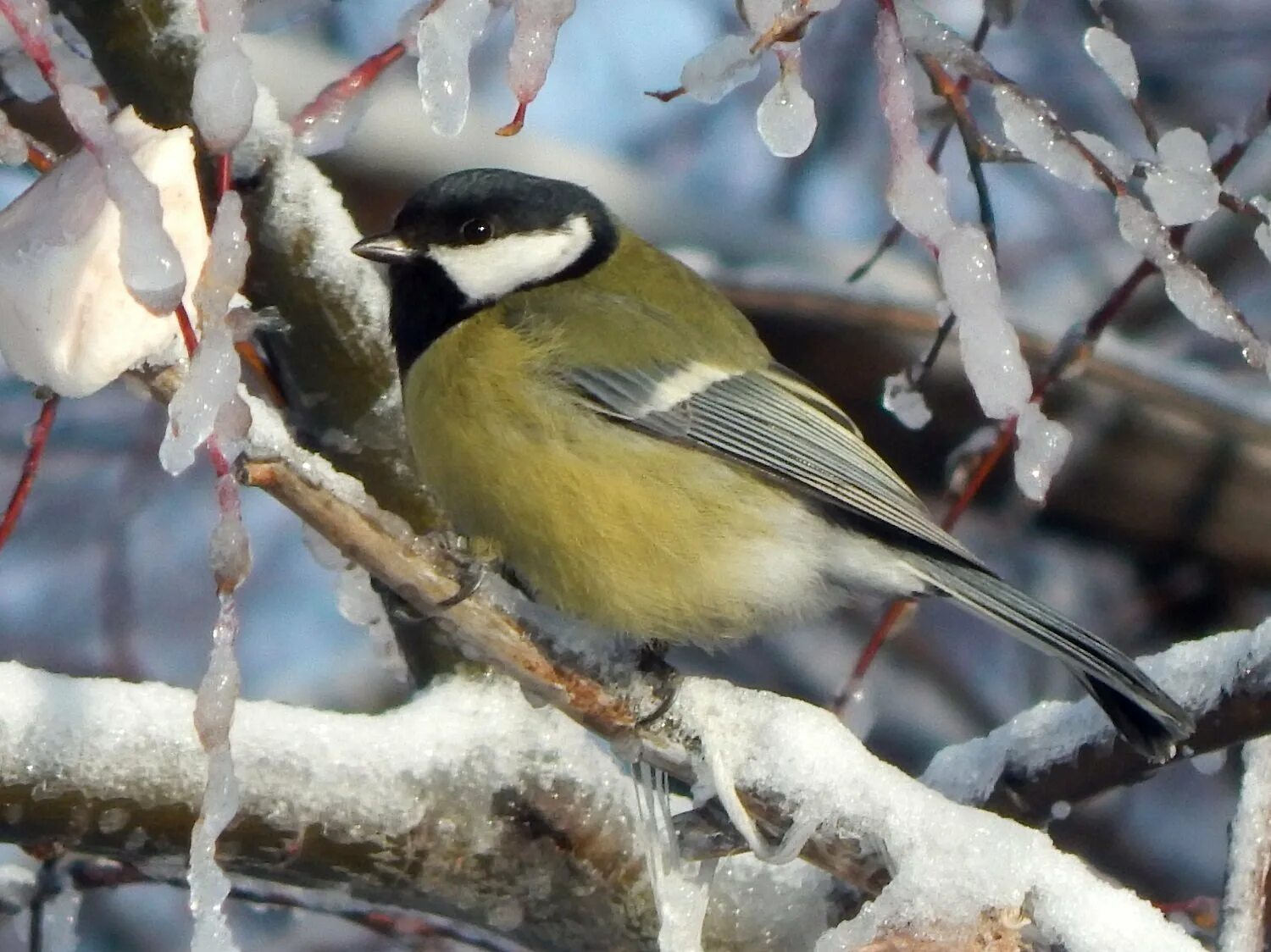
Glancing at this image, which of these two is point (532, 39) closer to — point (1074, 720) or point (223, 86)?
point (223, 86)

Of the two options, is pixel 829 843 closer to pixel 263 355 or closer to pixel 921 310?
pixel 263 355

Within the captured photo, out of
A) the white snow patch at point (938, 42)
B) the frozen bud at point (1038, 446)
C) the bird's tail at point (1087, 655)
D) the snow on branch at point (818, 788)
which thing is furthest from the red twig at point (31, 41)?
the bird's tail at point (1087, 655)

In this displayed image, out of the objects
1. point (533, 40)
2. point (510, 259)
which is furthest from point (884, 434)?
point (533, 40)

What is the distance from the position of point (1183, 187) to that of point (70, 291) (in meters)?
0.81

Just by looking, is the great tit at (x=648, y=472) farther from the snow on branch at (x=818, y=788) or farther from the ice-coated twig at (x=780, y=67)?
the ice-coated twig at (x=780, y=67)

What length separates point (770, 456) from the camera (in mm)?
1721

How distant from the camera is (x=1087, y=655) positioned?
149 cm

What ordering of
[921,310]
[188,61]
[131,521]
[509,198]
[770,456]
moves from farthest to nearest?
[131,521] < [921,310] < [509,198] < [770,456] < [188,61]

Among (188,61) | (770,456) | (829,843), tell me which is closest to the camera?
(829,843)

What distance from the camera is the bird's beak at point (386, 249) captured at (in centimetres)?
180

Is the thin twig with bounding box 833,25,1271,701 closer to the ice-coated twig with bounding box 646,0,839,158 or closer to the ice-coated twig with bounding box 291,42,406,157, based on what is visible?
the ice-coated twig with bounding box 646,0,839,158

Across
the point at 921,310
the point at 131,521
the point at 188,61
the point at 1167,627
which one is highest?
the point at 188,61

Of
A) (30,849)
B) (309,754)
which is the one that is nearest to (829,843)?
(309,754)

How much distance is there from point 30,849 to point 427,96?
0.87 metres
